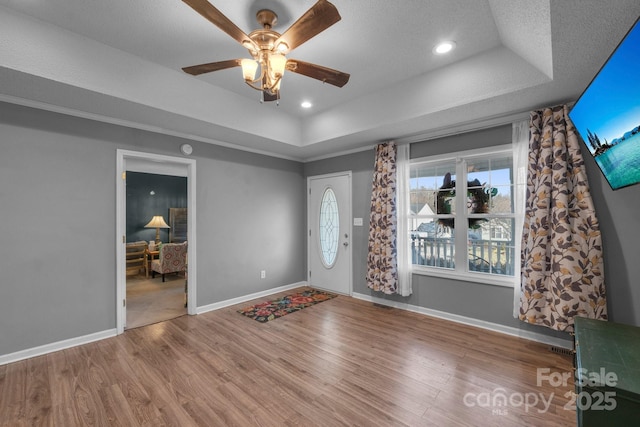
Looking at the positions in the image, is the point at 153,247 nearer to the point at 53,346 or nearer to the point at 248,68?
the point at 53,346

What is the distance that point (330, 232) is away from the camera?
16.1ft

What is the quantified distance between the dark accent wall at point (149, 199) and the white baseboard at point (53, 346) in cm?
469

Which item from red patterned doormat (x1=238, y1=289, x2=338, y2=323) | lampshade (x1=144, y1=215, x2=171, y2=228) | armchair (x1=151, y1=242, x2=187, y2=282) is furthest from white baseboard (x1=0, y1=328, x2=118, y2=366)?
lampshade (x1=144, y1=215, x2=171, y2=228)

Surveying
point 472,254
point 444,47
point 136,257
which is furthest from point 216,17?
point 136,257

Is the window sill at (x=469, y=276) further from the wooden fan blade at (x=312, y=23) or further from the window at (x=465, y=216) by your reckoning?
the wooden fan blade at (x=312, y=23)

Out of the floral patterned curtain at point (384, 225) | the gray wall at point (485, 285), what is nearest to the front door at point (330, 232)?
the gray wall at point (485, 285)

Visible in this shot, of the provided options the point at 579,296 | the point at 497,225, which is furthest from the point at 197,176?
the point at 579,296

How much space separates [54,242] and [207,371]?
2053 millimetres

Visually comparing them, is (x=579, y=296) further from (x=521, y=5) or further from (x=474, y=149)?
(x=521, y=5)

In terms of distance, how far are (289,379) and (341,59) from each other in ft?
9.70

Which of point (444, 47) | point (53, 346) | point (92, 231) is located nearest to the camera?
point (444, 47)

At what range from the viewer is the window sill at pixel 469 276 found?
3111 millimetres

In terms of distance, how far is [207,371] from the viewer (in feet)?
7.82

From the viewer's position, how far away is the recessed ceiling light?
2441 millimetres
